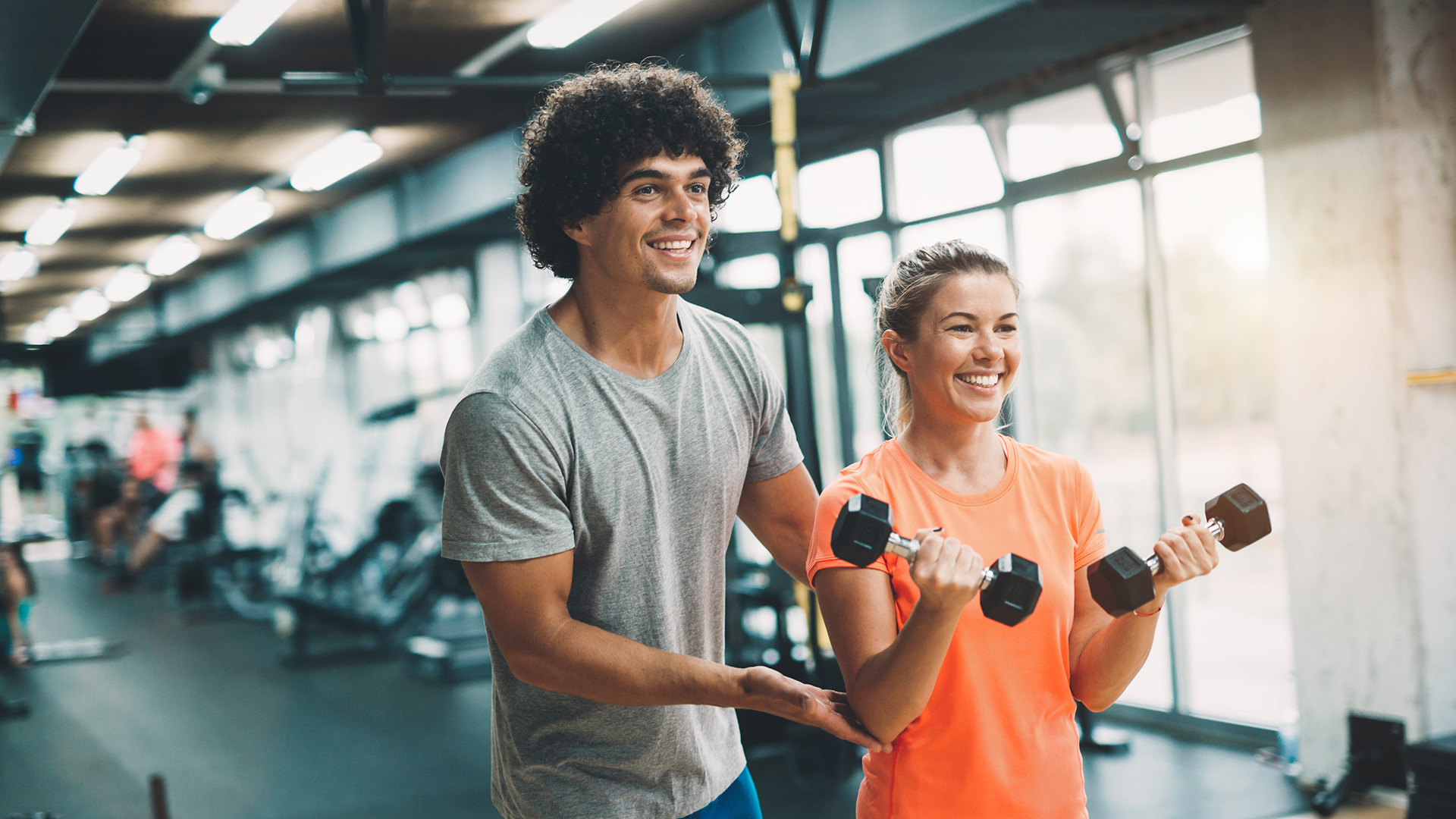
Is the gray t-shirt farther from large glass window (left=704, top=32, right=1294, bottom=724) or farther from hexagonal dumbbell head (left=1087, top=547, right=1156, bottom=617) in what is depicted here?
large glass window (left=704, top=32, right=1294, bottom=724)

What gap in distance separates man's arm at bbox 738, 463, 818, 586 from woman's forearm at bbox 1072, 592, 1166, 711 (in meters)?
0.42

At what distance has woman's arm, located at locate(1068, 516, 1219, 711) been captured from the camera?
1.21m

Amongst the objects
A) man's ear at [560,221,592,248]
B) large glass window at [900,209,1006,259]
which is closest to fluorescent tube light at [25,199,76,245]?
large glass window at [900,209,1006,259]

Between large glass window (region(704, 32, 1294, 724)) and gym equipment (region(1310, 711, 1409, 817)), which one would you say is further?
large glass window (region(704, 32, 1294, 724))

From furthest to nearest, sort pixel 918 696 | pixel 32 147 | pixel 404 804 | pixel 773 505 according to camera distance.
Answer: pixel 32 147 < pixel 404 804 < pixel 773 505 < pixel 918 696

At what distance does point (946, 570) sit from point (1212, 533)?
0.39 meters

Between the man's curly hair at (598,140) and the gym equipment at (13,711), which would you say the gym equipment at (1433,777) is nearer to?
the man's curly hair at (598,140)

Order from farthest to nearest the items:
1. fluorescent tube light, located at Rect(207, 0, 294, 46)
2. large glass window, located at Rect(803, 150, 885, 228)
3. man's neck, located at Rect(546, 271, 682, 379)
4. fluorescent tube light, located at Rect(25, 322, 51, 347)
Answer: large glass window, located at Rect(803, 150, 885, 228) → fluorescent tube light, located at Rect(25, 322, 51, 347) → fluorescent tube light, located at Rect(207, 0, 294, 46) → man's neck, located at Rect(546, 271, 682, 379)

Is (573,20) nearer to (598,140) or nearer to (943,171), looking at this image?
(943,171)

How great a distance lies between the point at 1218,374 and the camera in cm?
459

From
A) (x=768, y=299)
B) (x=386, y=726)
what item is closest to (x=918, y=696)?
(x=768, y=299)

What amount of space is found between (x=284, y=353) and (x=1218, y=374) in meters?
4.94

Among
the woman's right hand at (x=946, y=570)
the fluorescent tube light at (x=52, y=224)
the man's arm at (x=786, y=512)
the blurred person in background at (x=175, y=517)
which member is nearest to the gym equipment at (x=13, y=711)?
the blurred person in background at (x=175, y=517)

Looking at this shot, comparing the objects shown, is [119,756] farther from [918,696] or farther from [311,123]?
[918,696]
